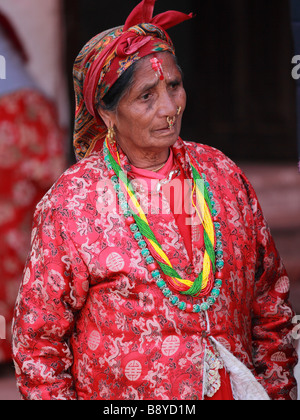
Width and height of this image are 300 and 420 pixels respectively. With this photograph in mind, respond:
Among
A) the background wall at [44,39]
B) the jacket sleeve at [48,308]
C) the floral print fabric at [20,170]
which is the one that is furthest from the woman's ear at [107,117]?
the background wall at [44,39]

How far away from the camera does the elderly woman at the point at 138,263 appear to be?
8.36 feet

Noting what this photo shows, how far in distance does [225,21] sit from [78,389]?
589cm

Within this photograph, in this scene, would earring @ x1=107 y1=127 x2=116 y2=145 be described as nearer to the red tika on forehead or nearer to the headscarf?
the headscarf

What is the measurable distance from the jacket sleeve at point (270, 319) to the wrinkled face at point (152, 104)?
0.46 m

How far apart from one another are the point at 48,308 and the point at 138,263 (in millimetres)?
343

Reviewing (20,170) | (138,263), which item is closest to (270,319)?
(138,263)

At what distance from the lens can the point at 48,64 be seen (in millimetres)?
4844

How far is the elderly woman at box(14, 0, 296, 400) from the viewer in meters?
2.55

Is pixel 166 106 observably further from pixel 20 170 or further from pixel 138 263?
pixel 20 170

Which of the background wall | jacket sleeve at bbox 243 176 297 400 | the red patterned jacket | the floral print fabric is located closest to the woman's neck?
the red patterned jacket

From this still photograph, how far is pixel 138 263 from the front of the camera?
2568 mm

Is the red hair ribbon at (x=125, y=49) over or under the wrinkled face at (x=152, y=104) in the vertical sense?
over

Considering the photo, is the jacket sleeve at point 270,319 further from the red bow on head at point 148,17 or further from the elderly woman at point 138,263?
the red bow on head at point 148,17

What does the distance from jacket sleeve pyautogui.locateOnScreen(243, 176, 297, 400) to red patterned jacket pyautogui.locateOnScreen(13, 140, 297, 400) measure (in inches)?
5.4
